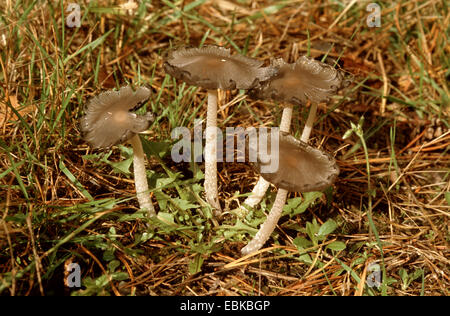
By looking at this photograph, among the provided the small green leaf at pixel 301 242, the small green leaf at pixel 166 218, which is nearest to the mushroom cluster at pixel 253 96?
the small green leaf at pixel 166 218

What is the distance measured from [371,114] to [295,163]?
8.62ft

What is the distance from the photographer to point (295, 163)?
2812 mm

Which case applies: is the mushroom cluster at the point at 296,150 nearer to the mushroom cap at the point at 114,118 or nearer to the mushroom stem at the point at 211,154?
the mushroom stem at the point at 211,154

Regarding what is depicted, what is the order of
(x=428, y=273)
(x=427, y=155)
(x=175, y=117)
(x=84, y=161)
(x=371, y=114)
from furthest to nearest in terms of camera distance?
(x=371, y=114) → (x=427, y=155) → (x=175, y=117) → (x=84, y=161) → (x=428, y=273)

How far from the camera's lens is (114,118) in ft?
9.48

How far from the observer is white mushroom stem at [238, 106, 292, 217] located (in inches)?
136

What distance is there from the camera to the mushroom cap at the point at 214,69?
112 inches

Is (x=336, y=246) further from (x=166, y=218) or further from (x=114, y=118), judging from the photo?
(x=114, y=118)

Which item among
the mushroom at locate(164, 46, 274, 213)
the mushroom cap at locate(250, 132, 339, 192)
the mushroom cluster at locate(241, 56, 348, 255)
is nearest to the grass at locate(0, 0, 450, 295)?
the mushroom cluster at locate(241, 56, 348, 255)

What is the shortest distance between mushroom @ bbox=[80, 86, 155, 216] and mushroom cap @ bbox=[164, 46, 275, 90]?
0.35 meters

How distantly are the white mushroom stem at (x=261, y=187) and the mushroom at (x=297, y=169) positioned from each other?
388 millimetres

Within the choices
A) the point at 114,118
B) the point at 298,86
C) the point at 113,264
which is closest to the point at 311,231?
the point at 298,86
